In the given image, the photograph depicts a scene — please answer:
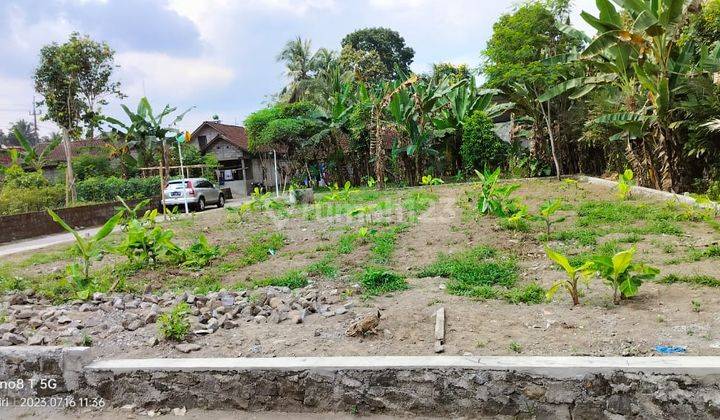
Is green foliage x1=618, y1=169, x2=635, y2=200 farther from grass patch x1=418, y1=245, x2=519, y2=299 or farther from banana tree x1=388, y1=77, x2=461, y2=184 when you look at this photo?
banana tree x1=388, y1=77, x2=461, y2=184

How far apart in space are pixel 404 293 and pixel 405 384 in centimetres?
183

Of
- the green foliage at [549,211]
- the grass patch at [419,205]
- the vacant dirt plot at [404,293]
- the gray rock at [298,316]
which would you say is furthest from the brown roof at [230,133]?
the gray rock at [298,316]

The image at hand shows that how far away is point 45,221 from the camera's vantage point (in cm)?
1590

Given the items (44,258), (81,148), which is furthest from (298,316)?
(81,148)

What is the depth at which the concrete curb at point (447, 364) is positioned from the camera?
298cm

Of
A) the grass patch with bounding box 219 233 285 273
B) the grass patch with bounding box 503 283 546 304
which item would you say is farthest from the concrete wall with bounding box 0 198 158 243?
the grass patch with bounding box 503 283 546 304

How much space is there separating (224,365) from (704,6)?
12.3 meters

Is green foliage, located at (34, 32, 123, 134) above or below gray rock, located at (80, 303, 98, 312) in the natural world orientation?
above

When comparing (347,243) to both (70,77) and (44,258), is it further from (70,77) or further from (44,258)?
(70,77)

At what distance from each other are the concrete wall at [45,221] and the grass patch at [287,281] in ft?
41.0

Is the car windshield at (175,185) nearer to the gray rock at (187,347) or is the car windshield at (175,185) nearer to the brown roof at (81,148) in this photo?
the brown roof at (81,148)

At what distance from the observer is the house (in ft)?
108

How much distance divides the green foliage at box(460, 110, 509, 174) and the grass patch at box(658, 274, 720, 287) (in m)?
16.5

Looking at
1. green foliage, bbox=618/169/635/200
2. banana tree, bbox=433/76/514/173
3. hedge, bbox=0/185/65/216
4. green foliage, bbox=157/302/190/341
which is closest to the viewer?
green foliage, bbox=157/302/190/341
